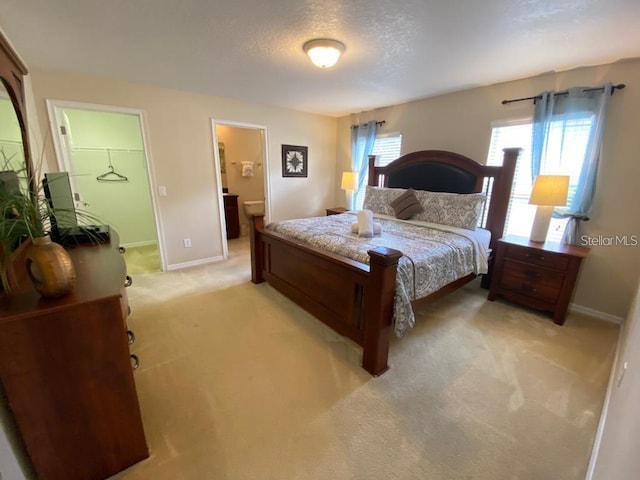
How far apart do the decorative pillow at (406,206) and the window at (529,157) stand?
0.98 m

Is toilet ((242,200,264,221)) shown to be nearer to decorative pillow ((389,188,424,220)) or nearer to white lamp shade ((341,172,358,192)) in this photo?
white lamp shade ((341,172,358,192))

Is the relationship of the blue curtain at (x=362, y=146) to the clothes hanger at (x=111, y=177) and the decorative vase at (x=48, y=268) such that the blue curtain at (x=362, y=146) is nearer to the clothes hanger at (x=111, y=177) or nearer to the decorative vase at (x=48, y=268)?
the clothes hanger at (x=111, y=177)

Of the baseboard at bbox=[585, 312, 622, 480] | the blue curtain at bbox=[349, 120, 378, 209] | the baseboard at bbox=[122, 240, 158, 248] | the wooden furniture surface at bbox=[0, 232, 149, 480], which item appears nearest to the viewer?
the wooden furniture surface at bbox=[0, 232, 149, 480]

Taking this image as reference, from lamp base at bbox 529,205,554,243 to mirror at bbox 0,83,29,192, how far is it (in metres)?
Result: 4.15

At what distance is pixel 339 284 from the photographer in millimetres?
2240

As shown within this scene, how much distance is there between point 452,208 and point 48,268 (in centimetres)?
344

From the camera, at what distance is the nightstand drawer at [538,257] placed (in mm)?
2516

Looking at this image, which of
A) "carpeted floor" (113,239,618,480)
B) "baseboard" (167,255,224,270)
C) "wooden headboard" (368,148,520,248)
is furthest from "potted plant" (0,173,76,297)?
"wooden headboard" (368,148,520,248)

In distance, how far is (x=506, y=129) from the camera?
3170mm

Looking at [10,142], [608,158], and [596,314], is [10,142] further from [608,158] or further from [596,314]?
[596,314]

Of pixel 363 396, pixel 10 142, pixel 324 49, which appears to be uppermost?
pixel 324 49

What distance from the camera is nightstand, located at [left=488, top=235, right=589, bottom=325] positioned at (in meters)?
2.50

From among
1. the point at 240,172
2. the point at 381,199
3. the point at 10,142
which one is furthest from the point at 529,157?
the point at 240,172

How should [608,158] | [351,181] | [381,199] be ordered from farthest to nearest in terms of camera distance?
[351,181]
[381,199]
[608,158]
